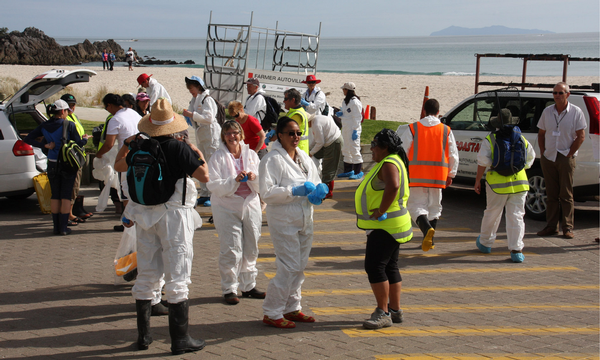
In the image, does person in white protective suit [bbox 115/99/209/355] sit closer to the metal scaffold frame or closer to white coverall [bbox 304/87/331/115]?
white coverall [bbox 304/87/331/115]

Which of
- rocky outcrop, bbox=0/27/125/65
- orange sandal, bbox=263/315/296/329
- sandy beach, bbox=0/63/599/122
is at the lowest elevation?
orange sandal, bbox=263/315/296/329

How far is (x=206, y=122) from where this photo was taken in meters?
9.18

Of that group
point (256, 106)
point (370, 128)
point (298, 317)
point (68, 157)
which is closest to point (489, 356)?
point (298, 317)

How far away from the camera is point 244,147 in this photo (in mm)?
5652

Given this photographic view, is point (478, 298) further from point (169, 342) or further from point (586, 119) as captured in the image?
point (586, 119)

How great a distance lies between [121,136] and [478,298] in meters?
4.88

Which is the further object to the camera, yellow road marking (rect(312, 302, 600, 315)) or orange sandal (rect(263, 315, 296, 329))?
yellow road marking (rect(312, 302, 600, 315))

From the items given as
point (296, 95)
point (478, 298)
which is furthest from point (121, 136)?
point (478, 298)

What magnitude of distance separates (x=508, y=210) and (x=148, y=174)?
496cm

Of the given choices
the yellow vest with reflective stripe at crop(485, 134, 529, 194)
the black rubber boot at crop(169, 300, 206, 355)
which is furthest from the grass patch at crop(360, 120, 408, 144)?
the black rubber boot at crop(169, 300, 206, 355)

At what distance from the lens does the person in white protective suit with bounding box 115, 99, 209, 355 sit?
436 cm

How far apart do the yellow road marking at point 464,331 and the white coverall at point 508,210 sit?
2.10 metres

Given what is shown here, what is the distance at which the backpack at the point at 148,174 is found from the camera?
168 inches

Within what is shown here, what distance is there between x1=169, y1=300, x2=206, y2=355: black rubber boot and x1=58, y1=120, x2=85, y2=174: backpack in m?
4.42
